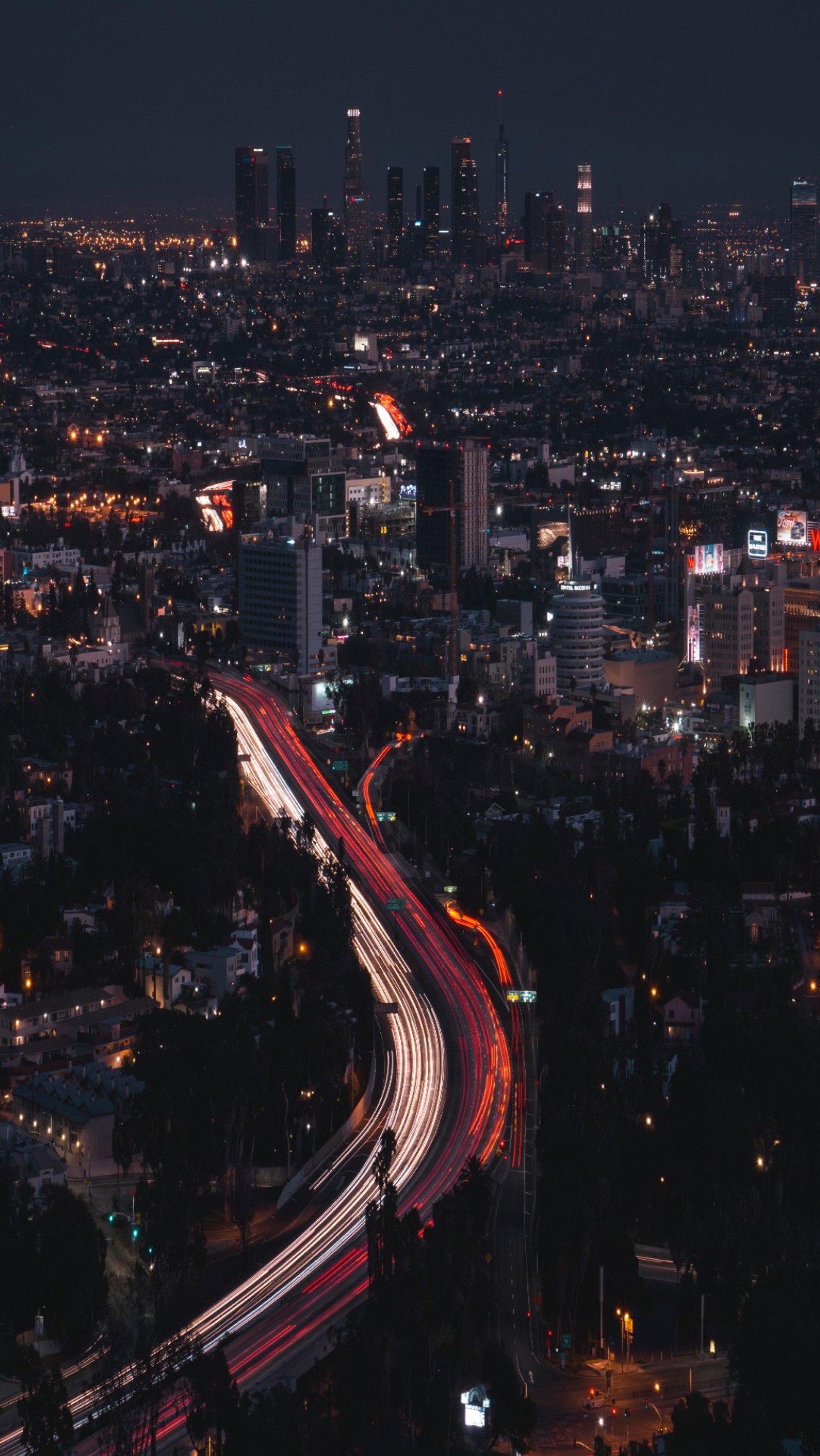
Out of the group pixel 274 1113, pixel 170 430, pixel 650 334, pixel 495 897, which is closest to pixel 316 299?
pixel 650 334

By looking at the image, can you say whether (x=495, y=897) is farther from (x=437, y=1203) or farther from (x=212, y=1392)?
(x=212, y=1392)

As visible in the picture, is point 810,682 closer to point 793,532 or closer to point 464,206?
point 793,532

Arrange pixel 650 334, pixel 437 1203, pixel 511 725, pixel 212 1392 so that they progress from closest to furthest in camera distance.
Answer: pixel 212 1392
pixel 437 1203
pixel 511 725
pixel 650 334

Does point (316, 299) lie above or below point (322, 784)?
above

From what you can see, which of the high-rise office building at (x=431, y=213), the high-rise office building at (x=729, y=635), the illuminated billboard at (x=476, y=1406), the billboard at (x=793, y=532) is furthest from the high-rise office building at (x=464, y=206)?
the illuminated billboard at (x=476, y=1406)

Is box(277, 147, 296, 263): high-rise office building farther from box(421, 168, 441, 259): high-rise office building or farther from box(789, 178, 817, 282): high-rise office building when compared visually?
box(789, 178, 817, 282): high-rise office building

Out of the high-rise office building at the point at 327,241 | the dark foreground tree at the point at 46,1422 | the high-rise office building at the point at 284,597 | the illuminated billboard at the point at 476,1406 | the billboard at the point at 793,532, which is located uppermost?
the high-rise office building at the point at 327,241

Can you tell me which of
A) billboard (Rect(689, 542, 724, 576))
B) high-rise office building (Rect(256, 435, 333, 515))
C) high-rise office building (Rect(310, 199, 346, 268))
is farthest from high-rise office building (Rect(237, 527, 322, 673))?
high-rise office building (Rect(310, 199, 346, 268))

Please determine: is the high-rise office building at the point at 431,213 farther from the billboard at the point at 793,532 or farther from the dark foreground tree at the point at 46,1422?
the dark foreground tree at the point at 46,1422
